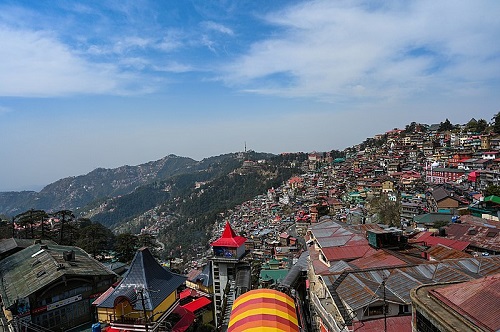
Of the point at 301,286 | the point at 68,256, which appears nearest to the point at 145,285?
the point at 68,256

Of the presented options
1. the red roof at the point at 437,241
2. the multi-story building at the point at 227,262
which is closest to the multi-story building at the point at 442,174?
the red roof at the point at 437,241

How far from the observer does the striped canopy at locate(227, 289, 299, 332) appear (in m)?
9.35

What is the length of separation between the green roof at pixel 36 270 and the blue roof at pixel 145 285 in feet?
13.6

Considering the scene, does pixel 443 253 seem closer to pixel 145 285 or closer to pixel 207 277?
pixel 145 285

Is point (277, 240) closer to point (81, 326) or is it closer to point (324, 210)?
point (324, 210)

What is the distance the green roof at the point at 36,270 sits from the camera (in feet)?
56.2

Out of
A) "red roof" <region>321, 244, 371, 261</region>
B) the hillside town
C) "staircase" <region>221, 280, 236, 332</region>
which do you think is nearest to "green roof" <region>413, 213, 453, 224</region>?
the hillside town

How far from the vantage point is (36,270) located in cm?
1883

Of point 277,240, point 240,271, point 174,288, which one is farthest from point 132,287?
point 277,240

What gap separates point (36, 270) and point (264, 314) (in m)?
15.7

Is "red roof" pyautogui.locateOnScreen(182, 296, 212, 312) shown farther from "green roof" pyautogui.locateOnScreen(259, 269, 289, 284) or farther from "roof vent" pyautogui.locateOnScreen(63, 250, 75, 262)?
"roof vent" pyautogui.locateOnScreen(63, 250, 75, 262)

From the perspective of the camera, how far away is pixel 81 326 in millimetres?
18312

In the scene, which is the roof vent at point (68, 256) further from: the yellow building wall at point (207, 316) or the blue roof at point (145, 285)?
the yellow building wall at point (207, 316)

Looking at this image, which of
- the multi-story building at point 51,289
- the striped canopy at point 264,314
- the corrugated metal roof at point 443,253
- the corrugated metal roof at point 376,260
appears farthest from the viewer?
the corrugated metal roof at point 443,253
